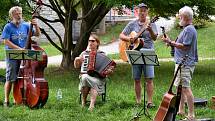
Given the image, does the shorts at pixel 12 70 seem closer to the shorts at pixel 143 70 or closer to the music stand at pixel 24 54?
the music stand at pixel 24 54

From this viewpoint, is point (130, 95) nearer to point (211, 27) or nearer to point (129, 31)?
point (129, 31)

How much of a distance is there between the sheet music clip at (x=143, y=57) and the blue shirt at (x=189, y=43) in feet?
1.11

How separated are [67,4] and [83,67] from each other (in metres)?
7.56

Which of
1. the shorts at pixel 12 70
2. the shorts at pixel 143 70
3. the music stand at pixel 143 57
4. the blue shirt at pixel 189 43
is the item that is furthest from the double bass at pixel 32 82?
the blue shirt at pixel 189 43

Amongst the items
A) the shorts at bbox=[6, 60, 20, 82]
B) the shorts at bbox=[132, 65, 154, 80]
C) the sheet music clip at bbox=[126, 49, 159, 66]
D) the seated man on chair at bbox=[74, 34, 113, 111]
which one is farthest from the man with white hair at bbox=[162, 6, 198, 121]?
the shorts at bbox=[6, 60, 20, 82]

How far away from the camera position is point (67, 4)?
51.7 feet

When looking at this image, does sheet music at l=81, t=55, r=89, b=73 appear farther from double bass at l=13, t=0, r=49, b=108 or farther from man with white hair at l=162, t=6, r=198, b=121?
man with white hair at l=162, t=6, r=198, b=121

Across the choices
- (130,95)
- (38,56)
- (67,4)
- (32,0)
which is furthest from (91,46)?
(67,4)

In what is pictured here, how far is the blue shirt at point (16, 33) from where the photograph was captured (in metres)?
8.62

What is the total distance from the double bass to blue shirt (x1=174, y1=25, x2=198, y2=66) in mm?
2152

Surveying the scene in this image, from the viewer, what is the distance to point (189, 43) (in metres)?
7.20

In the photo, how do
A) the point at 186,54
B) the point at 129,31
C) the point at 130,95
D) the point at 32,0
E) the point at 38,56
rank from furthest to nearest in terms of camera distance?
the point at 32,0 → the point at 130,95 → the point at 129,31 → the point at 38,56 → the point at 186,54

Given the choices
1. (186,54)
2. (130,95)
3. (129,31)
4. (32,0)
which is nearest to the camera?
(186,54)

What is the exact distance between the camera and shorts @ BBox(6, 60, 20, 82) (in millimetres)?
8633
